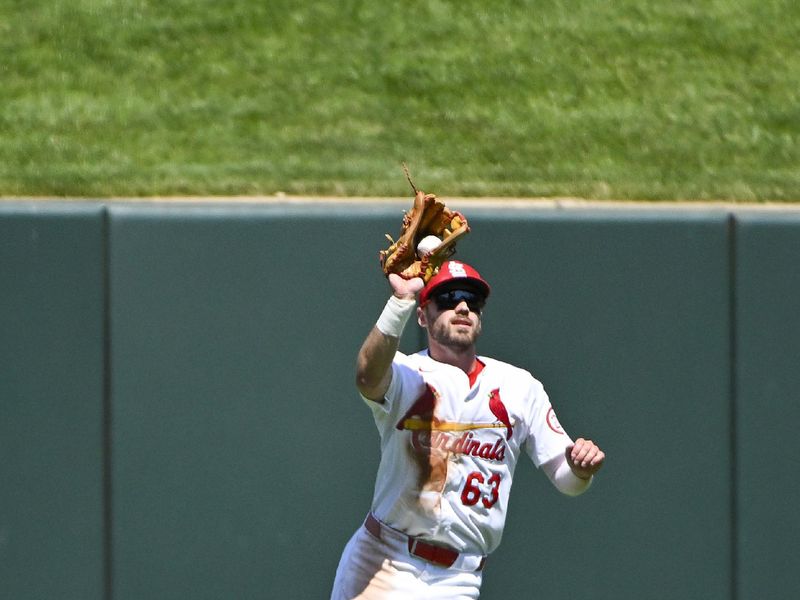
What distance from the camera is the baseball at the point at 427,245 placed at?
3885mm

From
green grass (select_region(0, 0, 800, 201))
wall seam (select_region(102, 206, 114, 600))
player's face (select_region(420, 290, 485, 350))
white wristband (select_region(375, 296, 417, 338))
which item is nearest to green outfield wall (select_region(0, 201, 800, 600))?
wall seam (select_region(102, 206, 114, 600))

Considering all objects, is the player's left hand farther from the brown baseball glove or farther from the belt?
the brown baseball glove

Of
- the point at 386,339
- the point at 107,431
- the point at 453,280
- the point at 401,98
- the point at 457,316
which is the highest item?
the point at 401,98

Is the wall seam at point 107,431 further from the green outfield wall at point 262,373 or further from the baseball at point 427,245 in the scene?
the baseball at point 427,245

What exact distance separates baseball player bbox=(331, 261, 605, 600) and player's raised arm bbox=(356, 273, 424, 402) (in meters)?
0.07

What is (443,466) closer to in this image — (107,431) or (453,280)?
(453,280)

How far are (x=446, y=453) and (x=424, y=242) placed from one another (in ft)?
2.11

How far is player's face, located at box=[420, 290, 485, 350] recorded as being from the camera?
406cm

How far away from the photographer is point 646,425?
5297 mm

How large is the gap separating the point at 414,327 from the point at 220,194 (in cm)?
117

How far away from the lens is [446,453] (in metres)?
4.04

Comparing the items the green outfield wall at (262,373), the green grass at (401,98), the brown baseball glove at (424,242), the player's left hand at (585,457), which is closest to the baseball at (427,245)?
the brown baseball glove at (424,242)

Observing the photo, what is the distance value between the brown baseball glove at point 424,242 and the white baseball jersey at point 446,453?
1.10 ft

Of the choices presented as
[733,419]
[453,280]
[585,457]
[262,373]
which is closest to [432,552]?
[585,457]
